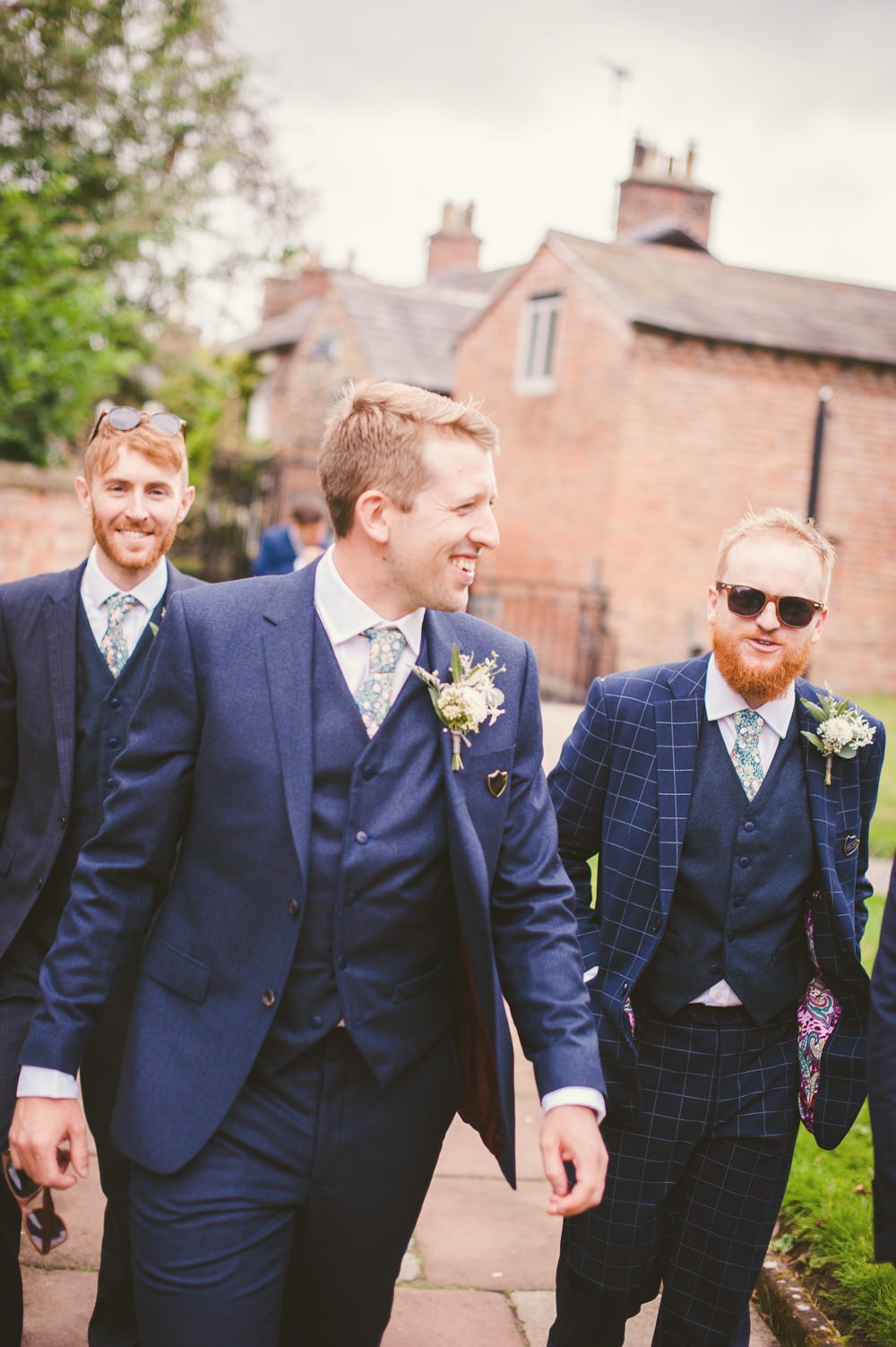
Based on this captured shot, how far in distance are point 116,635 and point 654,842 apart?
1.46 m

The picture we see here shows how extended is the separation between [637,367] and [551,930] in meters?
18.5

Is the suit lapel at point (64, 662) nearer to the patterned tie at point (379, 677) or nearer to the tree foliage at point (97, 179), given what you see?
the patterned tie at point (379, 677)

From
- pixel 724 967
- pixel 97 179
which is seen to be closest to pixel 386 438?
pixel 724 967

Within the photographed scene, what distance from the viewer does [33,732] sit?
329 centimetres

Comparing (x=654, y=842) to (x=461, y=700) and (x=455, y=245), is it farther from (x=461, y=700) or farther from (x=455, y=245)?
(x=455, y=245)

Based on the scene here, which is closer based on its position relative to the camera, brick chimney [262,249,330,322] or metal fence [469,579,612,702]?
metal fence [469,579,612,702]

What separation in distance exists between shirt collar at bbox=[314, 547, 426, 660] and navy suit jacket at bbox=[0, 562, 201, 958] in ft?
3.16

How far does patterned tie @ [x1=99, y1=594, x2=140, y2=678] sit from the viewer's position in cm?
342

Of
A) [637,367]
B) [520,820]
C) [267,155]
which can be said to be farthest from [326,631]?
[637,367]

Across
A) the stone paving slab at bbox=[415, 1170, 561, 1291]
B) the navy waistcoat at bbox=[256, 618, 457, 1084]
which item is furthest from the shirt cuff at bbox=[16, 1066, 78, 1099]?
the stone paving slab at bbox=[415, 1170, 561, 1291]

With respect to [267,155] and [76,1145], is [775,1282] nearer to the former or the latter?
[76,1145]

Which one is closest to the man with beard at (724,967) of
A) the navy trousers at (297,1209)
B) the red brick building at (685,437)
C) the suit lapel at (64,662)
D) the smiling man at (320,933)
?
the smiling man at (320,933)

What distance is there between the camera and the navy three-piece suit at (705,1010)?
2.99 metres

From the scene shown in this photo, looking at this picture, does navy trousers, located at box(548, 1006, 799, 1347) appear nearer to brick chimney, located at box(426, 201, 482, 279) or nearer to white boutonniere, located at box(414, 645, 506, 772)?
white boutonniere, located at box(414, 645, 506, 772)
